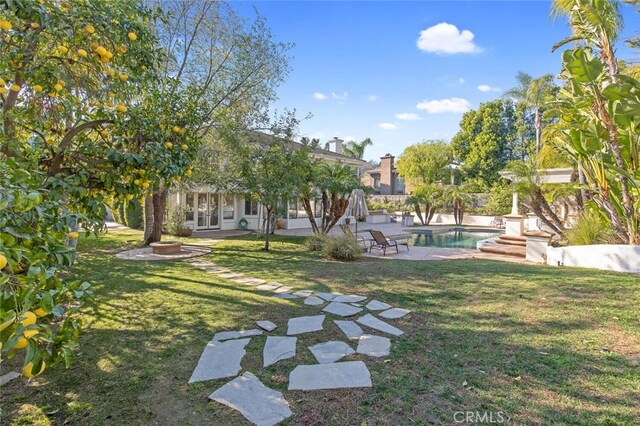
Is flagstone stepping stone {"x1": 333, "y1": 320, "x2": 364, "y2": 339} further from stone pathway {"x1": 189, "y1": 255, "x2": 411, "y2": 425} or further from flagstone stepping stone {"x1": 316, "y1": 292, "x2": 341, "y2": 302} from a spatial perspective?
flagstone stepping stone {"x1": 316, "y1": 292, "x2": 341, "y2": 302}

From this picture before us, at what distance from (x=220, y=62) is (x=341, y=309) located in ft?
40.8

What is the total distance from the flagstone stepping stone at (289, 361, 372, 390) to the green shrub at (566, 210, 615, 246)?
10.6 meters

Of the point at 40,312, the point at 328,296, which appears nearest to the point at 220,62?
the point at 328,296

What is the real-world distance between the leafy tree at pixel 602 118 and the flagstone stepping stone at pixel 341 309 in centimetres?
698

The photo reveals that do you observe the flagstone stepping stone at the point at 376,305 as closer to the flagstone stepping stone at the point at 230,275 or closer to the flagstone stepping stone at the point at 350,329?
the flagstone stepping stone at the point at 350,329

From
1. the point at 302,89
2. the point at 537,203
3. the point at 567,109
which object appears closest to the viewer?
the point at 567,109

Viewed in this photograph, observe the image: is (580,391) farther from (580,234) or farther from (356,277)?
(580,234)

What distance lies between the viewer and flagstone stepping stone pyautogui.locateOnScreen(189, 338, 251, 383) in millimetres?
3703

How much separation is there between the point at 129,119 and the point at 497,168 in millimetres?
39570

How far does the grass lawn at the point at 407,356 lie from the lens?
307cm

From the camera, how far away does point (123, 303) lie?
639cm

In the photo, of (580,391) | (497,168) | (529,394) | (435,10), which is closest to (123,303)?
(529,394)

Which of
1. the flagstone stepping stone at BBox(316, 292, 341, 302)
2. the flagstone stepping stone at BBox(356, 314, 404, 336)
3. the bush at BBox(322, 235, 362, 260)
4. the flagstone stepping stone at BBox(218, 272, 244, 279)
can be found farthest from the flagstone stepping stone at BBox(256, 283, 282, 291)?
the bush at BBox(322, 235, 362, 260)

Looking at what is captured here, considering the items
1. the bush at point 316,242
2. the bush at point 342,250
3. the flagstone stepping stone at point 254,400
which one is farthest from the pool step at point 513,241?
the flagstone stepping stone at point 254,400
